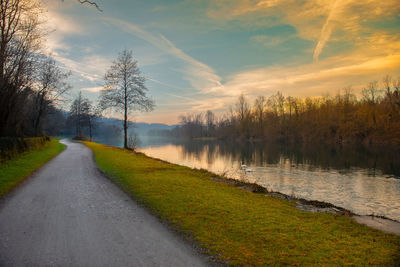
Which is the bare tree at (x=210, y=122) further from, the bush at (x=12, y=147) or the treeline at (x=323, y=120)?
the bush at (x=12, y=147)

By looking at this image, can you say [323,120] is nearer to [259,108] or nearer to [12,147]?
[259,108]

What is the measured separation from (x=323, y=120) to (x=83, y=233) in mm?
71512

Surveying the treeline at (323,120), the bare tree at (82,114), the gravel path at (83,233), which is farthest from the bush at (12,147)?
the treeline at (323,120)

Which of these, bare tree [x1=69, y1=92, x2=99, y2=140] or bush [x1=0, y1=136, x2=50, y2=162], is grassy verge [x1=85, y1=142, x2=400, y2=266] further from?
bare tree [x1=69, y1=92, x2=99, y2=140]

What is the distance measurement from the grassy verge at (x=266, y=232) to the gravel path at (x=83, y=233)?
61cm

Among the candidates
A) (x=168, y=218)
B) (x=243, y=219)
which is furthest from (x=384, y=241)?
(x=168, y=218)

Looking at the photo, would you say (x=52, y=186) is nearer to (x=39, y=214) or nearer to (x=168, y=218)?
(x=39, y=214)

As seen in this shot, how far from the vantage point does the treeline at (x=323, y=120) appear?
55.3 metres

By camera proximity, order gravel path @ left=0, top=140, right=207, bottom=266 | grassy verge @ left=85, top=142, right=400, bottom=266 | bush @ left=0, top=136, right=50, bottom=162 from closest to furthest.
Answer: gravel path @ left=0, top=140, right=207, bottom=266, grassy verge @ left=85, top=142, right=400, bottom=266, bush @ left=0, top=136, right=50, bottom=162

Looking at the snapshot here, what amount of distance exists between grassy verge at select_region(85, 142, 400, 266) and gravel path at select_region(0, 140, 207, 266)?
606 mm

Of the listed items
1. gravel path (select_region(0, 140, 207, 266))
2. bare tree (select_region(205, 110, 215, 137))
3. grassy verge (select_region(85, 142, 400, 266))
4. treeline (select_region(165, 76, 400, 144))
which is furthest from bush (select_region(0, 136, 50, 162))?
bare tree (select_region(205, 110, 215, 137))

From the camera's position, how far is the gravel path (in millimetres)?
4207

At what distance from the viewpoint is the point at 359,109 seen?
61.3 metres

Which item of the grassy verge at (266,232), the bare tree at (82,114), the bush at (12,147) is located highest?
the bare tree at (82,114)
